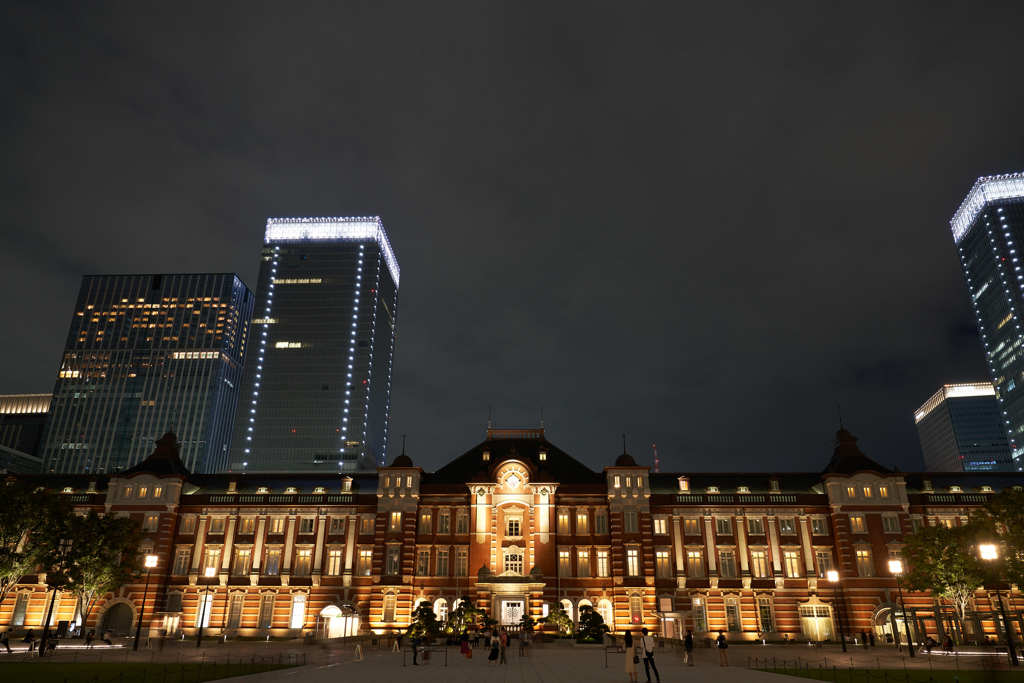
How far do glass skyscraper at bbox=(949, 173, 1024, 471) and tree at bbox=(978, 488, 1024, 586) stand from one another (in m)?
142

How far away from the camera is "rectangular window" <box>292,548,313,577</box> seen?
215 feet

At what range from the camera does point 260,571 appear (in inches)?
2576

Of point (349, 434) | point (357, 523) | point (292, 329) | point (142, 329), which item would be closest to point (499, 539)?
point (357, 523)

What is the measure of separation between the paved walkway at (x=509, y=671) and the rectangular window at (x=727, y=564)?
21774 mm

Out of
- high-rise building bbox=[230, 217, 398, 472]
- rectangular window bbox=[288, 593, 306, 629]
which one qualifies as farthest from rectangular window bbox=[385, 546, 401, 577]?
high-rise building bbox=[230, 217, 398, 472]

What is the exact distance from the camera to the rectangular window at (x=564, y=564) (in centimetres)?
6412

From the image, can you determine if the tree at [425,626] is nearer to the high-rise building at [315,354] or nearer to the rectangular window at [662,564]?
the rectangular window at [662,564]

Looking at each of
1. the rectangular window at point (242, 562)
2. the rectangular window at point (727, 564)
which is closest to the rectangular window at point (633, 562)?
the rectangular window at point (727, 564)

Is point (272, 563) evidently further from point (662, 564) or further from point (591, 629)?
point (662, 564)

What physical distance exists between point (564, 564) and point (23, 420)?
18022 cm

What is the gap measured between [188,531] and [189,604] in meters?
7.07

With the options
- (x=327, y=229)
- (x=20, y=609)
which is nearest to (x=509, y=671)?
(x=20, y=609)

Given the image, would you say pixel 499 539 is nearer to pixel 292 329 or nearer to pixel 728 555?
pixel 728 555

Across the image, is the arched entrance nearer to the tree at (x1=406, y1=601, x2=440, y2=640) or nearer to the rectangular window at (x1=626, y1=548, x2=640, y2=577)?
the tree at (x1=406, y1=601, x2=440, y2=640)
